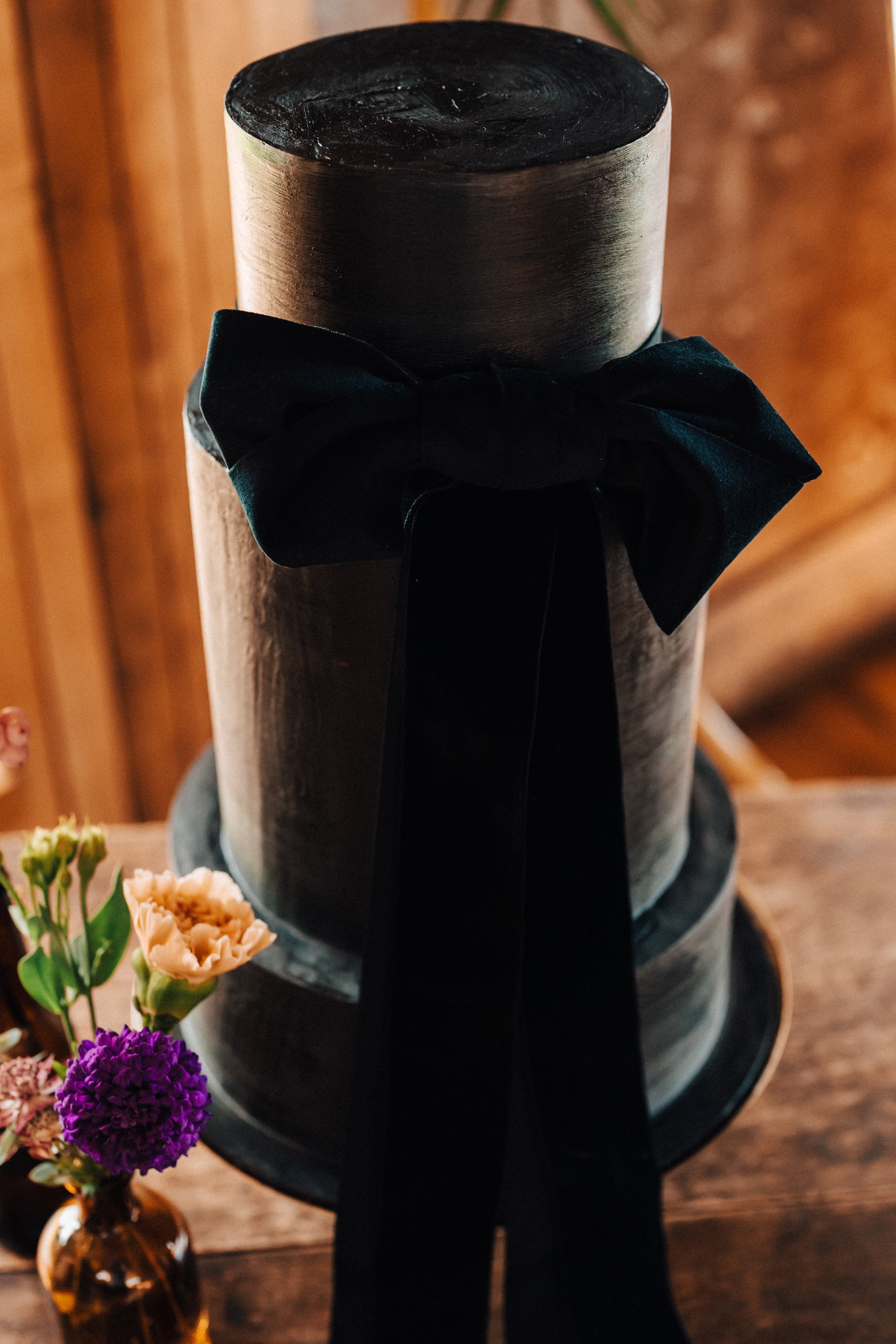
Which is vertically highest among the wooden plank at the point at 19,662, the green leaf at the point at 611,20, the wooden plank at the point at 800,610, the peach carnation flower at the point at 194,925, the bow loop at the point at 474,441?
the green leaf at the point at 611,20

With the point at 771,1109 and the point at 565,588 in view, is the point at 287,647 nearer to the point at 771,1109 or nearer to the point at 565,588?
the point at 565,588

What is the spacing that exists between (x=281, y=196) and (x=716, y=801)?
49 cm

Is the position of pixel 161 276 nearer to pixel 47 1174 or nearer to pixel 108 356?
pixel 108 356

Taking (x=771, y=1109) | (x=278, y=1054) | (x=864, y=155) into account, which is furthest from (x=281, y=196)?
(x=864, y=155)

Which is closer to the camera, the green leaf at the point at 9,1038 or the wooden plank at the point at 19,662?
the green leaf at the point at 9,1038

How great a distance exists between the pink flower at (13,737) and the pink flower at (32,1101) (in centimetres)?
15

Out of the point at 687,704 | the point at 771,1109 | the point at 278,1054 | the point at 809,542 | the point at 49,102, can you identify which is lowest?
the point at 809,542

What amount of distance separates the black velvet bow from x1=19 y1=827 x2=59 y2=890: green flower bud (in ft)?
0.53

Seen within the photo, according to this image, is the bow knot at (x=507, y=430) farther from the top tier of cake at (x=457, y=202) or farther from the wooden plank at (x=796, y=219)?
the wooden plank at (x=796, y=219)

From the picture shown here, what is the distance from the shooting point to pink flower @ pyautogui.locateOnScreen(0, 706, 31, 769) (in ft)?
2.15

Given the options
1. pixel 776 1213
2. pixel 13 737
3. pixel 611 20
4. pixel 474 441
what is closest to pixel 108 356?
pixel 611 20

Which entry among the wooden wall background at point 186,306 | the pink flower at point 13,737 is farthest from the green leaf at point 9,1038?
the wooden wall background at point 186,306

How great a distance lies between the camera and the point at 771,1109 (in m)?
0.85

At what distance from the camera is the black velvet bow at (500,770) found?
578mm
